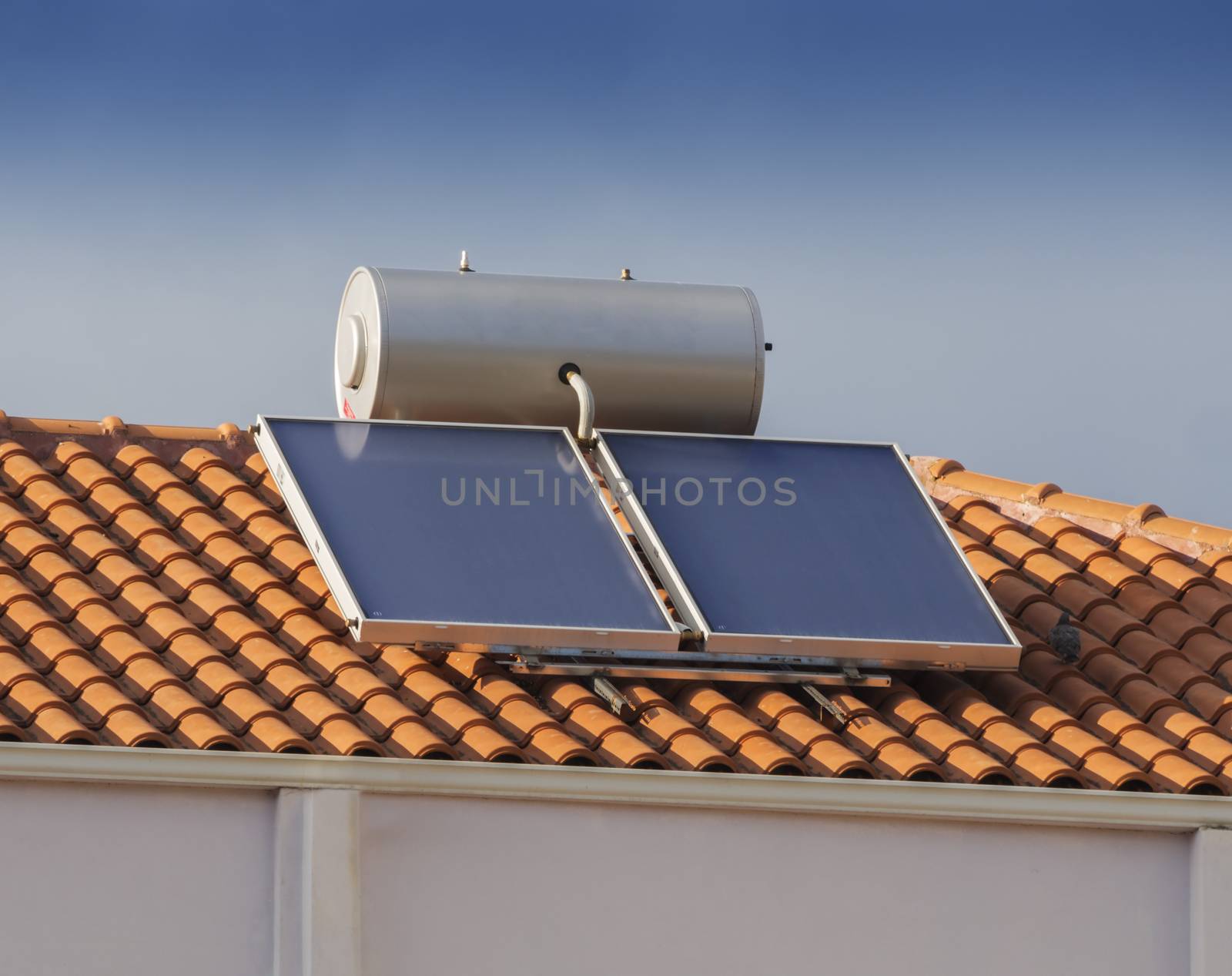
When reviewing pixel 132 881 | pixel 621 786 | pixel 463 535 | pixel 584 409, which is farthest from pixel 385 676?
pixel 584 409

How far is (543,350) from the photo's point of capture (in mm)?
10047

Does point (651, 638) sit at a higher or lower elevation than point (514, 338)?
lower

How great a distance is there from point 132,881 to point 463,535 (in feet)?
7.55

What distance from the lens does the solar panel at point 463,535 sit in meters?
8.55

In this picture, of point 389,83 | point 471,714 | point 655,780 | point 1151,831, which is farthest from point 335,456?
point 389,83

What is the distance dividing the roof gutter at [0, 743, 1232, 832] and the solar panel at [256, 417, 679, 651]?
75 centimetres

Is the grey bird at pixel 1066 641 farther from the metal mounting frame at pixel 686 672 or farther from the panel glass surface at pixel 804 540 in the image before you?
the metal mounting frame at pixel 686 672

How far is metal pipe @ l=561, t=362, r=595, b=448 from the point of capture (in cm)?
980

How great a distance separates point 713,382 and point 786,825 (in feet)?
9.58

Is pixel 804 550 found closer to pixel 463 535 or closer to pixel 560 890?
pixel 463 535

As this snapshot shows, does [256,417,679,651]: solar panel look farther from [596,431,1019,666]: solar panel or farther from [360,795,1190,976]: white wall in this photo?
[360,795,1190,976]: white wall

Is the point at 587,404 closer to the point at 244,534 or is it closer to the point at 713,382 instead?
the point at 713,382

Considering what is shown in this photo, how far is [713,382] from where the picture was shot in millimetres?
10328

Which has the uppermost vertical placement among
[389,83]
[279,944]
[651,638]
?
[389,83]
